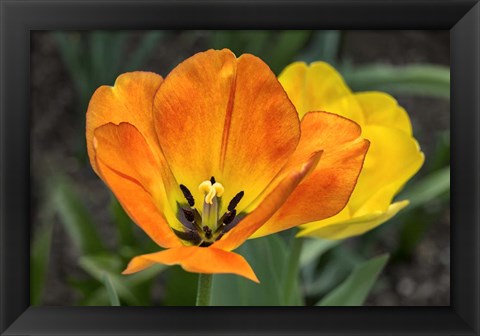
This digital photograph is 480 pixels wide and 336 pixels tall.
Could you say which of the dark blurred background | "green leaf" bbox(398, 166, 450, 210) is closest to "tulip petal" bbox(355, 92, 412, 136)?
the dark blurred background

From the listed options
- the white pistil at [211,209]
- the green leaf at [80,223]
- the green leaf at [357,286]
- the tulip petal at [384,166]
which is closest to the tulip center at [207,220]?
the white pistil at [211,209]

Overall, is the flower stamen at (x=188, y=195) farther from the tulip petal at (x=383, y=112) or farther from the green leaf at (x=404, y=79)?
the green leaf at (x=404, y=79)

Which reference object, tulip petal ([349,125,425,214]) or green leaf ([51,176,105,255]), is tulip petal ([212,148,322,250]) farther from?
green leaf ([51,176,105,255])

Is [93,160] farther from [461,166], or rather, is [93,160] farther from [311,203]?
[461,166]

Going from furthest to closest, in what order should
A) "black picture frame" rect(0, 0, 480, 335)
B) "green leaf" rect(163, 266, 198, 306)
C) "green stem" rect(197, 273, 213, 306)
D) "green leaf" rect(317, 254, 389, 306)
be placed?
"green leaf" rect(163, 266, 198, 306) → "green leaf" rect(317, 254, 389, 306) → "black picture frame" rect(0, 0, 480, 335) → "green stem" rect(197, 273, 213, 306)

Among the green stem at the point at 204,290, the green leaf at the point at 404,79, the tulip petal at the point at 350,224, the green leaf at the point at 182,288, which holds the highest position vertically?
the green leaf at the point at 404,79

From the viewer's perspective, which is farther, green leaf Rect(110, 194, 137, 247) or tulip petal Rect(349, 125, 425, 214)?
green leaf Rect(110, 194, 137, 247)
